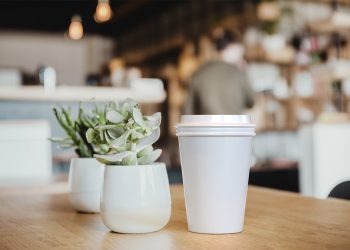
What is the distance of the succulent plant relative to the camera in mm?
1048

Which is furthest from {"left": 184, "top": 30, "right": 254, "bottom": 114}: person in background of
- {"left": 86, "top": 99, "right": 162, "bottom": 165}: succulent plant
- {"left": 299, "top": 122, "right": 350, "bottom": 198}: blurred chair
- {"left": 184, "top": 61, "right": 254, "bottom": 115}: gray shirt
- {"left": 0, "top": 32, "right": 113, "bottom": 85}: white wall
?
{"left": 0, "top": 32, "right": 113, "bottom": 85}: white wall

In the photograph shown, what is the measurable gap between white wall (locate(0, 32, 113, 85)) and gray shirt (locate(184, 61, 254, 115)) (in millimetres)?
7362

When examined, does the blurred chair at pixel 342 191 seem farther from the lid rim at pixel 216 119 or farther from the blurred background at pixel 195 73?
the blurred background at pixel 195 73

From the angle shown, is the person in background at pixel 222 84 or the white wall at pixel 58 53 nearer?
the person in background at pixel 222 84

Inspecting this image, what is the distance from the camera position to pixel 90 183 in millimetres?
1344

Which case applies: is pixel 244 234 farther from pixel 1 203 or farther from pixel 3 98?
Result: pixel 3 98

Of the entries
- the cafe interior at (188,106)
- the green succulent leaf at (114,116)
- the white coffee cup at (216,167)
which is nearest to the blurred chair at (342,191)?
the cafe interior at (188,106)

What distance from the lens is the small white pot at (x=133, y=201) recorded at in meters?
1.02

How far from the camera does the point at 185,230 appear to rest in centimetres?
104

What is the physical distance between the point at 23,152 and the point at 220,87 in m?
2.00

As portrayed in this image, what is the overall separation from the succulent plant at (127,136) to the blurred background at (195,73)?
214 cm

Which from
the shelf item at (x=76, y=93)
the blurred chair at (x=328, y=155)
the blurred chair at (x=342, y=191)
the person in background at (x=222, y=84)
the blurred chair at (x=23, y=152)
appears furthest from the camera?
the person in background at (x=222, y=84)

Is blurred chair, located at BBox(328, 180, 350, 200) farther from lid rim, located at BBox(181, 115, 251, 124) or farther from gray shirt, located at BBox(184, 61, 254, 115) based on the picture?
gray shirt, located at BBox(184, 61, 254, 115)

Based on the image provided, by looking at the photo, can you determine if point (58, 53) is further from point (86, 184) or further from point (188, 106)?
point (86, 184)
